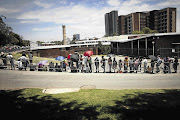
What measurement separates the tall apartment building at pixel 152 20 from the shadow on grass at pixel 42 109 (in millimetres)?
102665

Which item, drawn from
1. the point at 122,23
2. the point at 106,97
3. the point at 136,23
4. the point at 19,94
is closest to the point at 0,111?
the point at 19,94

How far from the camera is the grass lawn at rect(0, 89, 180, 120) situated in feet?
17.4

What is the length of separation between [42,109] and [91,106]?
2.04 metres

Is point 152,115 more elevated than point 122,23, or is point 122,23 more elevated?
point 122,23

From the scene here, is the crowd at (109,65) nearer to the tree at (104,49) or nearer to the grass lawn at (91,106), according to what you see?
the grass lawn at (91,106)

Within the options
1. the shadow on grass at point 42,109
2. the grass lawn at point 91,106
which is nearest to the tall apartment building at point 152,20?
the grass lawn at point 91,106

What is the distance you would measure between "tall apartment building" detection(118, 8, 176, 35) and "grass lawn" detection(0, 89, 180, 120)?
328 ft

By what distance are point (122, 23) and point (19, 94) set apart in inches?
4557

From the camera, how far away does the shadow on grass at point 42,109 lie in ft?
17.2

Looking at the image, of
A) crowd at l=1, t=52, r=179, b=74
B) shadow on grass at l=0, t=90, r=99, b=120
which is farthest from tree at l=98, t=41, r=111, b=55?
shadow on grass at l=0, t=90, r=99, b=120

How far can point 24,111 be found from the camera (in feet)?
18.7

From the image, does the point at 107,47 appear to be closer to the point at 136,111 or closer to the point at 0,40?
the point at 0,40

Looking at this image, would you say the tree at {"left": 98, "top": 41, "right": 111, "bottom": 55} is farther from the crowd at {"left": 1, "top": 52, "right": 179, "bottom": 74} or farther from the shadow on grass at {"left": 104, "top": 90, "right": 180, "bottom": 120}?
the shadow on grass at {"left": 104, "top": 90, "right": 180, "bottom": 120}

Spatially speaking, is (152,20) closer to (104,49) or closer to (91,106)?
(104,49)
